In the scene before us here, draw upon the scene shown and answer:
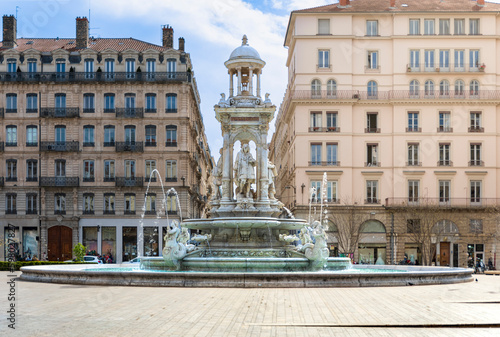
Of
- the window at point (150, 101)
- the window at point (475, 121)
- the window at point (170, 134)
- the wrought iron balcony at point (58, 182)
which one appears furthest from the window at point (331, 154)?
the wrought iron balcony at point (58, 182)

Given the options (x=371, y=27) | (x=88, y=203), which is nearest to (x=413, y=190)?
(x=371, y=27)

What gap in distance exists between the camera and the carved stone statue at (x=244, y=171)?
27797 mm

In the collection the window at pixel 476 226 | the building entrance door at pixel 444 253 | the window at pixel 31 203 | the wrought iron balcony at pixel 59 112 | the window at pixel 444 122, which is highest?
the wrought iron balcony at pixel 59 112

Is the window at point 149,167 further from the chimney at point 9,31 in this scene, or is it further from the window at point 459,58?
the window at point 459,58

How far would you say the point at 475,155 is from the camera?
6159 cm

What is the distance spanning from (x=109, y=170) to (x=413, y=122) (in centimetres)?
2682

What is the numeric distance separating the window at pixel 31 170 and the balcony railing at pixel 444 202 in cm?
3040

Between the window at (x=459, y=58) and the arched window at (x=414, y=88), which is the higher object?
the window at (x=459, y=58)

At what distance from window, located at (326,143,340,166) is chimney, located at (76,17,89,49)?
24.7 metres

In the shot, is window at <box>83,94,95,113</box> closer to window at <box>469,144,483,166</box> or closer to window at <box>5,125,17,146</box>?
window at <box>5,125,17,146</box>

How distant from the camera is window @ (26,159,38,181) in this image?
6272cm

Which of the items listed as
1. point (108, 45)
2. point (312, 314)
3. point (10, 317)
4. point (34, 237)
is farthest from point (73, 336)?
point (108, 45)

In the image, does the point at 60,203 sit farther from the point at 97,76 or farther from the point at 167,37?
the point at 167,37

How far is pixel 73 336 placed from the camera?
426 inches
